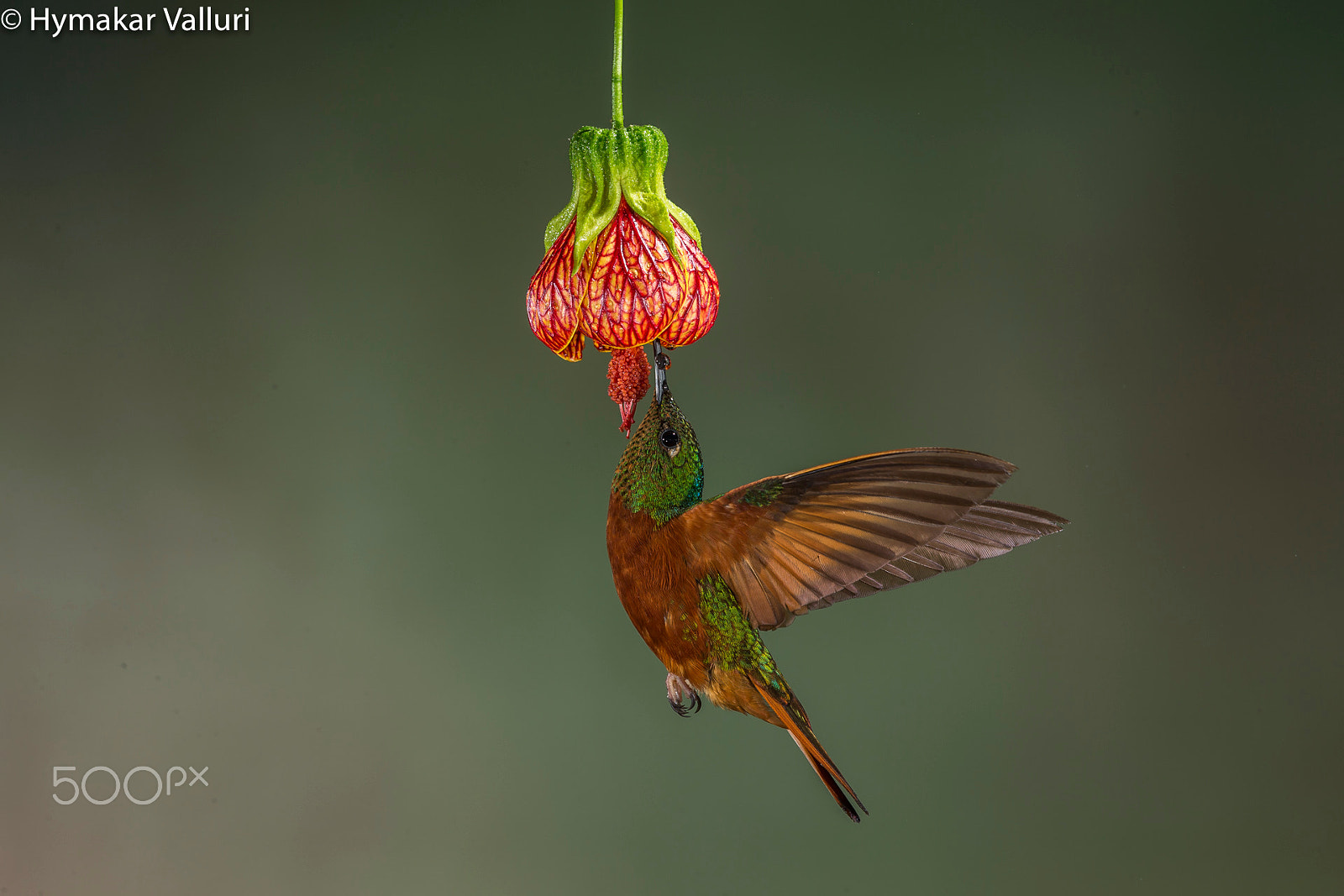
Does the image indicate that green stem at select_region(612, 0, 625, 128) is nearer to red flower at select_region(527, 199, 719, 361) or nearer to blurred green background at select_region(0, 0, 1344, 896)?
red flower at select_region(527, 199, 719, 361)

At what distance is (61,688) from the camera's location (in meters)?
1.42

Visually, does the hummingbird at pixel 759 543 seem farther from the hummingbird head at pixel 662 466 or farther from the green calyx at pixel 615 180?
the green calyx at pixel 615 180

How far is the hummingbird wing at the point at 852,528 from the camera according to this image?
2.38 feet

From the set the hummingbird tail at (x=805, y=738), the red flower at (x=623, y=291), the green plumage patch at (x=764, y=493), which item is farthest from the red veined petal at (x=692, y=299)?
the hummingbird tail at (x=805, y=738)

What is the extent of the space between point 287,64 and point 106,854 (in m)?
1.14

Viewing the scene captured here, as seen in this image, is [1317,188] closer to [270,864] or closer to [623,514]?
[623,514]

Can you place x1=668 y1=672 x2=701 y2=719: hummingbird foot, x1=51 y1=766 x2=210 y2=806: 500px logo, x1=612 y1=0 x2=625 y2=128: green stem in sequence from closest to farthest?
x1=612 y1=0 x2=625 y2=128: green stem, x1=668 y1=672 x2=701 y2=719: hummingbird foot, x1=51 y1=766 x2=210 y2=806: 500px logo

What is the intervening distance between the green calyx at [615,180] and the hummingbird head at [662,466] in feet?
0.52

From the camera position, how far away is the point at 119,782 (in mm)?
1440

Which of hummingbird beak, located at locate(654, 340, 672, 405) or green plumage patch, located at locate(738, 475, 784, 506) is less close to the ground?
hummingbird beak, located at locate(654, 340, 672, 405)

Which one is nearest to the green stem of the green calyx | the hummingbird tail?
the green calyx

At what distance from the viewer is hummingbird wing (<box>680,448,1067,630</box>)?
727 millimetres

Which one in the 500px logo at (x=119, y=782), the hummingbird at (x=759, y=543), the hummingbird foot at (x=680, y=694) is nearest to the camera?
the hummingbird at (x=759, y=543)

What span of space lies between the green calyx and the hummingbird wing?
0.70 ft
